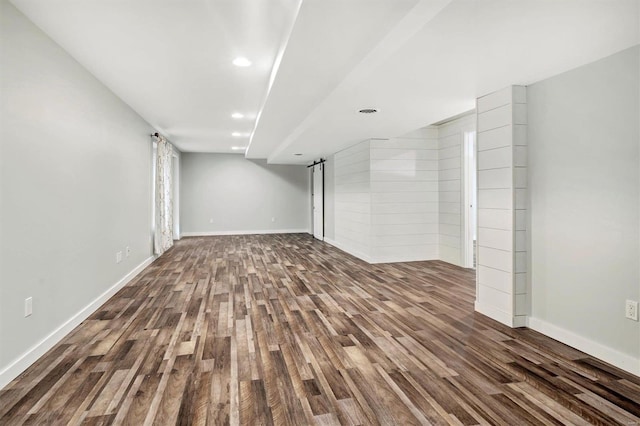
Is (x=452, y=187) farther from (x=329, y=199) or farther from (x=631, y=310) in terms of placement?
(x=631, y=310)

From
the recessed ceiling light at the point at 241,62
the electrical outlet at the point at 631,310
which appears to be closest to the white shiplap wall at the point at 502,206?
the electrical outlet at the point at 631,310

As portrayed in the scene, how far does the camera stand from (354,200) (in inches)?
279

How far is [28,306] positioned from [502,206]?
158 inches

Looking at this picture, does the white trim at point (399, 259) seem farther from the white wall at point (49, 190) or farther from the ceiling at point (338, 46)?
the white wall at point (49, 190)

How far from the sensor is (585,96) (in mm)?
2711

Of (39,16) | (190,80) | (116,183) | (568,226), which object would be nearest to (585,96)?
(568,226)

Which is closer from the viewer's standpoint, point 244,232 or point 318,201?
point 318,201

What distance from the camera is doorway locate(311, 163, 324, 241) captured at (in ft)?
31.7

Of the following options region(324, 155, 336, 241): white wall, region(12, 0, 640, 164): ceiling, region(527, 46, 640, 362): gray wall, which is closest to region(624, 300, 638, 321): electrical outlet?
region(527, 46, 640, 362): gray wall

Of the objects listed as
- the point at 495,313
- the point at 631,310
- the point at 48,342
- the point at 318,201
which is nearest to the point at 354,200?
the point at 318,201

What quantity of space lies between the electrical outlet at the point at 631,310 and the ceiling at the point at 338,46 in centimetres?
173

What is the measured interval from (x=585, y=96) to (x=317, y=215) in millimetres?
7797

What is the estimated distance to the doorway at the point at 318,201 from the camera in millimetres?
9656

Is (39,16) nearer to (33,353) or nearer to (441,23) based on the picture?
(33,353)
